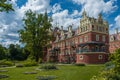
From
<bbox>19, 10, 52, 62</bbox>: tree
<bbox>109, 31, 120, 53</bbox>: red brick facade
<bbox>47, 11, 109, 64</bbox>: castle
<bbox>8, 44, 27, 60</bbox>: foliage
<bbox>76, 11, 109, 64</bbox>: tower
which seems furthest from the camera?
<bbox>8, 44, 27, 60</bbox>: foliage

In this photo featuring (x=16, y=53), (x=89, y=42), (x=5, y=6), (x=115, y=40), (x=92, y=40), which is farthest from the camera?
(x=16, y=53)

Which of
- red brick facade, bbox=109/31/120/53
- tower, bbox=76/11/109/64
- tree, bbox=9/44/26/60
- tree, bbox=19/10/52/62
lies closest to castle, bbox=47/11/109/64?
tower, bbox=76/11/109/64

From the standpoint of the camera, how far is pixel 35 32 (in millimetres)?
57938

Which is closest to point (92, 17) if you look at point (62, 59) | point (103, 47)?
point (103, 47)

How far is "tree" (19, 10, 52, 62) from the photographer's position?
57125 mm

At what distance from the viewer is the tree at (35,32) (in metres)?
57.1

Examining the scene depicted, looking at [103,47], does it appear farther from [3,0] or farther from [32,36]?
[3,0]

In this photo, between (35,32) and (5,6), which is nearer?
(5,6)

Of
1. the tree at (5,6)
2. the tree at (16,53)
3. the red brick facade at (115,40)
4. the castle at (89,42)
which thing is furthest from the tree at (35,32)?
the tree at (5,6)

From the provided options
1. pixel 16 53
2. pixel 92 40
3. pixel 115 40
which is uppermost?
pixel 115 40

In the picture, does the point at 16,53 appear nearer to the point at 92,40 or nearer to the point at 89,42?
the point at 92,40

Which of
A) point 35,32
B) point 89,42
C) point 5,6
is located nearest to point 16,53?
point 35,32

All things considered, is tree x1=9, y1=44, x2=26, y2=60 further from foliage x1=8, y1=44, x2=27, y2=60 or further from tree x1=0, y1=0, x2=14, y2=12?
tree x1=0, y1=0, x2=14, y2=12

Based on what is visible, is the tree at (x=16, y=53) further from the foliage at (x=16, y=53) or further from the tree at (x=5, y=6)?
the tree at (x=5, y=6)
